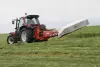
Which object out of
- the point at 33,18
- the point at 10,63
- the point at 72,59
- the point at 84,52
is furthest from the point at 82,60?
the point at 33,18

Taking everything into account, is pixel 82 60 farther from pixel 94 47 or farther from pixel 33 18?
pixel 33 18

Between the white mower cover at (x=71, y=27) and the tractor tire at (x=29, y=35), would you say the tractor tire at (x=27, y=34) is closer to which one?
the tractor tire at (x=29, y=35)

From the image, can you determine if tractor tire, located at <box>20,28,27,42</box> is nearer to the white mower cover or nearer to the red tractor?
the red tractor

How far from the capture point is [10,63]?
13.0 metres

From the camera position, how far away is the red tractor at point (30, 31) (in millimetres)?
23312

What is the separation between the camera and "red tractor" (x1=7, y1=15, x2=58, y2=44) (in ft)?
76.5

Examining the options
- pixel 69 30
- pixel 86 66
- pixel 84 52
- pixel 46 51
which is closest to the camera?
pixel 86 66

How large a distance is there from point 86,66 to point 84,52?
300 centimetres

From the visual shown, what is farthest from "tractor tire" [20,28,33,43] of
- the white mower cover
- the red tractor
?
the white mower cover

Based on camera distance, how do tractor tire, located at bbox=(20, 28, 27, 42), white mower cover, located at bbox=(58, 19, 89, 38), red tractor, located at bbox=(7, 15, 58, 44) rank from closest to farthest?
white mower cover, located at bbox=(58, 19, 89, 38) < red tractor, located at bbox=(7, 15, 58, 44) < tractor tire, located at bbox=(20, 28, 27, 42)

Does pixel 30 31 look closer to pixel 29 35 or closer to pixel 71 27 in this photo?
pixel 29 35

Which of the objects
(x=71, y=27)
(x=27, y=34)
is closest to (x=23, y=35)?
(x=27, y=34)

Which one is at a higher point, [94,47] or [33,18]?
[33,18]

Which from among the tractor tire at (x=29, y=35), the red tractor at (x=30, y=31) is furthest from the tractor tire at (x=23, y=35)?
the tractor tire at (x=29, y=35)
